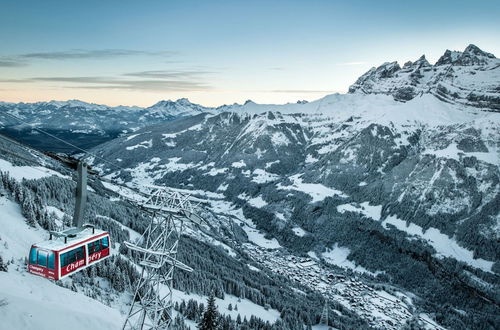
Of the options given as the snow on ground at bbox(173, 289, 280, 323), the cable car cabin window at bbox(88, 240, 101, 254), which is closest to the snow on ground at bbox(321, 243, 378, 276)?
the snow on ground at bbox(173, 289, 280, 323)

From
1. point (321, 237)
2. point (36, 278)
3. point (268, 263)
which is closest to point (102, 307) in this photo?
point (36, 278)

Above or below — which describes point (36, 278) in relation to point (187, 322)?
above

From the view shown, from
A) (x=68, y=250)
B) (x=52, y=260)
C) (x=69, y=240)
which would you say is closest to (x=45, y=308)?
(x=52, y=260)

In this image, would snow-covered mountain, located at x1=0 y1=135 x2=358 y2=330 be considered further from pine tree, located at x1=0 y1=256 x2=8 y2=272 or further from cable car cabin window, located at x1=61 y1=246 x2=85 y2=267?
cable car cabin window, located at x1=61 y1=246 x2=85 y2=267

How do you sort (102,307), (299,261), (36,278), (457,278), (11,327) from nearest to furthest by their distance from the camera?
(11,327) < (36,278) < (102,307) < (457,278) < (299,261)

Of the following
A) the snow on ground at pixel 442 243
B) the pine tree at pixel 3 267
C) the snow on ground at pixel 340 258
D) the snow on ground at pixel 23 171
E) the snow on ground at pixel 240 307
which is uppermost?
the pine tree at pixel 3 267

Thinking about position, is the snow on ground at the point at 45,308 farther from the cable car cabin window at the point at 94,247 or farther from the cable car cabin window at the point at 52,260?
the cable car cabin window at the point at 94,247

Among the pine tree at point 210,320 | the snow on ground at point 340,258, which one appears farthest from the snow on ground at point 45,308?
the snow on ground at point 340,258

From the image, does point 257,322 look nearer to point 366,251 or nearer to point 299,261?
point 299,261
